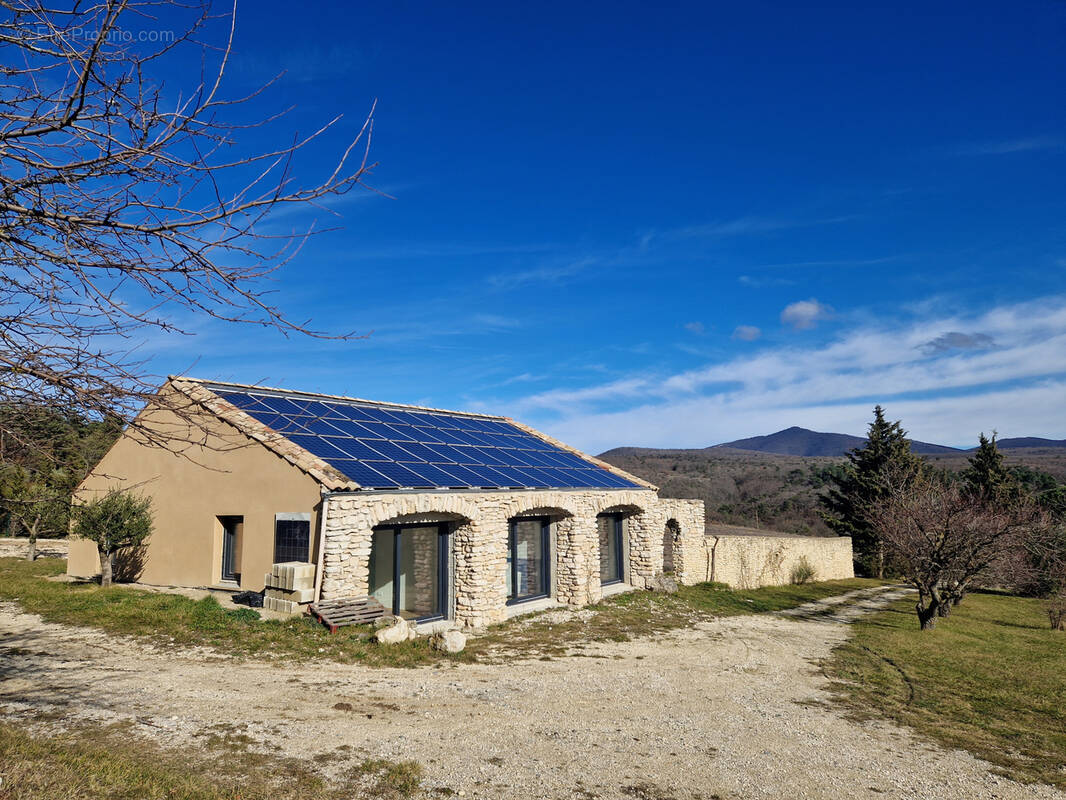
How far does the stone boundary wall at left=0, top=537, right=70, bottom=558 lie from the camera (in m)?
25.9

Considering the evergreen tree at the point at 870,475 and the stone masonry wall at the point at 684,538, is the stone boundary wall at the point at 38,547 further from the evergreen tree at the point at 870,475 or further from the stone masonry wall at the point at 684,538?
the evergreen tree at the point at 870,475

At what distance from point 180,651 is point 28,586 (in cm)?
927

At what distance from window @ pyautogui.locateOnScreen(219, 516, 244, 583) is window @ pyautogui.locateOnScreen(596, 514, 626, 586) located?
477 inches

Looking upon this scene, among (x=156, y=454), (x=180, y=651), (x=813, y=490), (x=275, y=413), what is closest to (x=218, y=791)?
(x=180, y=651)

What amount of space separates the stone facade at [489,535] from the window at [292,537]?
99 centimetres

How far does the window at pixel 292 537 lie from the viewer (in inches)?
547

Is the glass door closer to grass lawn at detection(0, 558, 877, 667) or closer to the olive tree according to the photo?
grass lawn at detection(0, 558, 877, 667)

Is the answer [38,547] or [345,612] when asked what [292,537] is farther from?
[38,547]

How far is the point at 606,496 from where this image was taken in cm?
2127

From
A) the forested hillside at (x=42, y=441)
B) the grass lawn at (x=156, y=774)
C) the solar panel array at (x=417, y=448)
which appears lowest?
the grass lawn at (x=156, y=774)

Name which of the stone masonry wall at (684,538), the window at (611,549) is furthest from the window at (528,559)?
the stone masonry wall at (684,538)

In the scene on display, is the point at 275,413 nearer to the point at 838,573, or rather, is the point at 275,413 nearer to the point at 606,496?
the point at 606,496

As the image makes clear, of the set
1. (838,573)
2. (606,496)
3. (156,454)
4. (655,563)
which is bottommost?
(838,573)

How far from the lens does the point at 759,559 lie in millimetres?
29406
